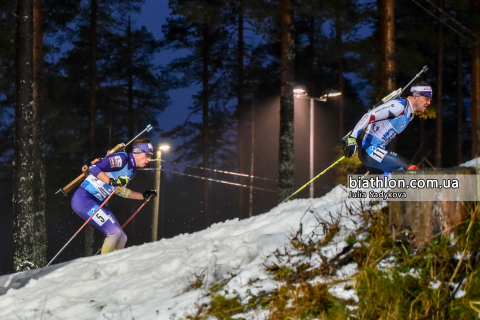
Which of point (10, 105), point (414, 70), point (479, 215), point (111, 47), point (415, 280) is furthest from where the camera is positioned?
point (111, 47)

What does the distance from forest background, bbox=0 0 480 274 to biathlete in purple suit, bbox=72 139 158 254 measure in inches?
75.8

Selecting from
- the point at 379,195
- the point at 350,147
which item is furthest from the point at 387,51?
the point at 379,195

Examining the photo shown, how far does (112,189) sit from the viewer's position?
7.23 meters

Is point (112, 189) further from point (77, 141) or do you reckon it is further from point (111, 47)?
point (111, 47)

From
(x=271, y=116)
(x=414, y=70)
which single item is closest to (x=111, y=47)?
(x=271, y=116)

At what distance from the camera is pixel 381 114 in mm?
5480

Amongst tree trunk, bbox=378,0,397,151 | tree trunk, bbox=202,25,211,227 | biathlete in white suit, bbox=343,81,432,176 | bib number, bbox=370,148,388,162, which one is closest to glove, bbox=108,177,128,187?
biathlete in white suit, bbox=343,81,432,176

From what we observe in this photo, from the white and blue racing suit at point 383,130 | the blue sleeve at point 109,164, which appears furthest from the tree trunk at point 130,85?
the white and blue racing suit at point 383,130

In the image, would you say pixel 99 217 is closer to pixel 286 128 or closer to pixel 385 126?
pixel 385 126

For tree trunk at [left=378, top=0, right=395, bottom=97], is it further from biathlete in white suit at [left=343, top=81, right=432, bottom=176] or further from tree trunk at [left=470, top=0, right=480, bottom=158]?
biathlete in white suit at [left=343, top=81, right=432, bottom=176]

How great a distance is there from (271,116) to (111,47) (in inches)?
519

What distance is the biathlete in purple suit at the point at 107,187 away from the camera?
6.86m

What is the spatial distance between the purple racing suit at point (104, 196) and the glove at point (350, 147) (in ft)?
11.4

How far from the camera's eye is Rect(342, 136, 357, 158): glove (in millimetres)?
5277
